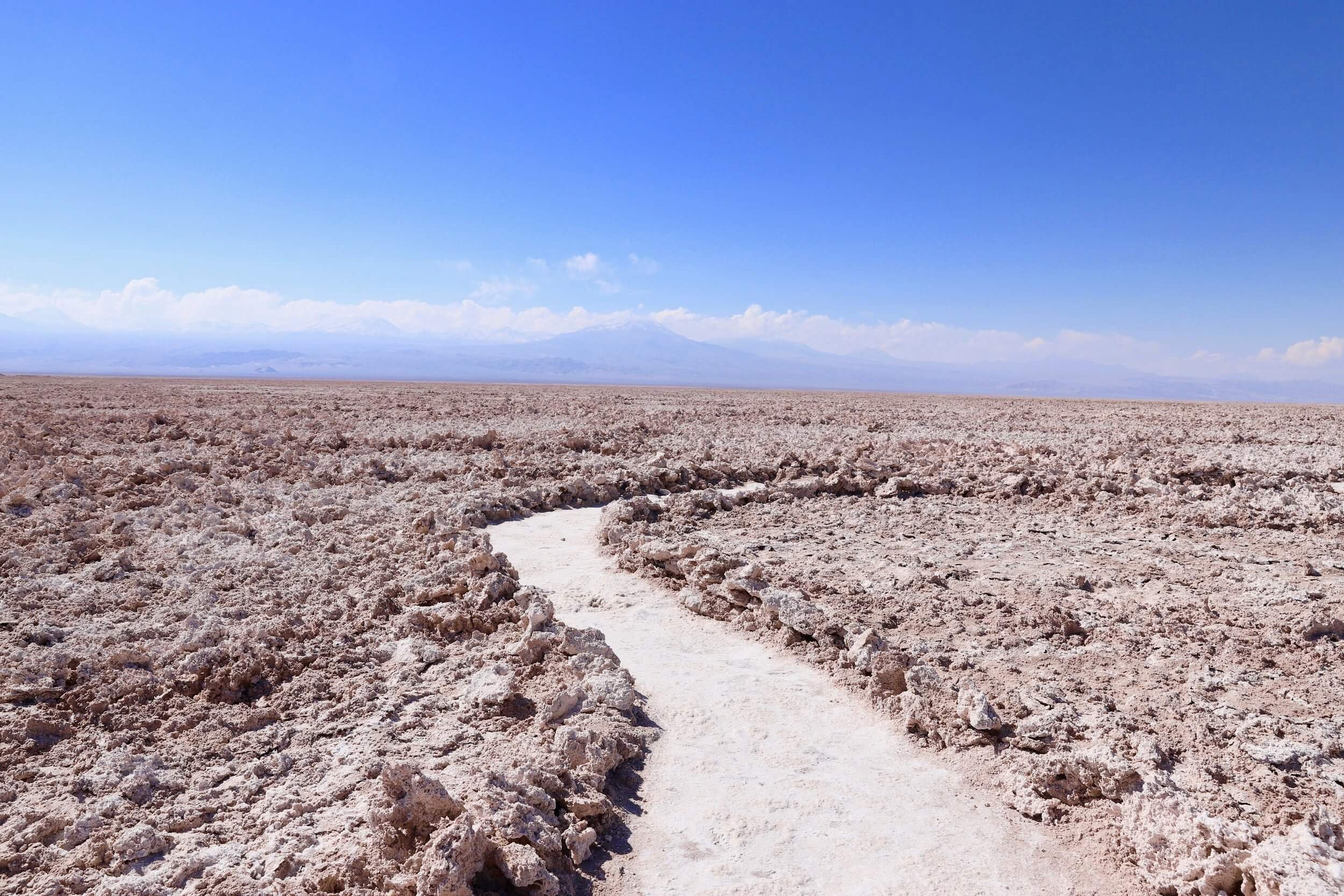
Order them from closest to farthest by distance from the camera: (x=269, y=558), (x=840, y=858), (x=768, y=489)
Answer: (x=840, y=858) → (x=269, y=558) → (x=768, y=489)

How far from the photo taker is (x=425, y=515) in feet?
27.2

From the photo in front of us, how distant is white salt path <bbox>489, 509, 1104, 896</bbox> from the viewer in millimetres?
3125

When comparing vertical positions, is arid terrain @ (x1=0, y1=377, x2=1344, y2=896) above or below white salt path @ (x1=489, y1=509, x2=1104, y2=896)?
above

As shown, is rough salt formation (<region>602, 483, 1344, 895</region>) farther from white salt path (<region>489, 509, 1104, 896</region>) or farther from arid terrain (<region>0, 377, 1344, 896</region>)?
white salt path (<region>489, 509, 1104, 896</region>)

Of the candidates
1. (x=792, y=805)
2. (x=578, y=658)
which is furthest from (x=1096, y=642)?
(x=578, y=658)

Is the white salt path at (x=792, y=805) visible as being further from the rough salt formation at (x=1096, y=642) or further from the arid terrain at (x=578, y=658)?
the rough salt formation at (x=1096, y=642)

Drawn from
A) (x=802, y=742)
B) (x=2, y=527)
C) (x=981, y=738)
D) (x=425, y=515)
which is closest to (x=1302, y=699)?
(x=981, y=738)

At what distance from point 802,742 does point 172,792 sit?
3.08 meters

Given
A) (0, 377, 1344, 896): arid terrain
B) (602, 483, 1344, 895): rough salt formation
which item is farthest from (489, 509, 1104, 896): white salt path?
(602, 483, 1344, 895): rough salt formation

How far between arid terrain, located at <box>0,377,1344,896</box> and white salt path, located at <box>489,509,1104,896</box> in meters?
0.08

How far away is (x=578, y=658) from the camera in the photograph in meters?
4.82

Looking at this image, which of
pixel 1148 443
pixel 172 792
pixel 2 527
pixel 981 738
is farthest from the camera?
pixel 1148 443

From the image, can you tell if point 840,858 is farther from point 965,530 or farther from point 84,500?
point 84,500

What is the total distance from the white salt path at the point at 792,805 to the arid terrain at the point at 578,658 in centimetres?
8
